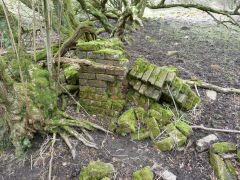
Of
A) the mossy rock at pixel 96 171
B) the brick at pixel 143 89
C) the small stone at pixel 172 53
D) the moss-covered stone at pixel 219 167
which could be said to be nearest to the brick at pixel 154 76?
the brick at pixel 143 89

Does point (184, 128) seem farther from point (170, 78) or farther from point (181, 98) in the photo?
point (170, 78)

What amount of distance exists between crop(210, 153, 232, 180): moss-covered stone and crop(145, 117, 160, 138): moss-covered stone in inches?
32.1

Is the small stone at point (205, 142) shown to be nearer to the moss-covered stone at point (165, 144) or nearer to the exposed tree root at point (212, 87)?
the moss-covered stone at point (165, 144)

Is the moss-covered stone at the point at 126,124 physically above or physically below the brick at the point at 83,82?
below

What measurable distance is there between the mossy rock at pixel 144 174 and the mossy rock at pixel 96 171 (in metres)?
0.29

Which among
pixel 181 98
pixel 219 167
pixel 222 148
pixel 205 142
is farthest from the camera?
pixel 181 98

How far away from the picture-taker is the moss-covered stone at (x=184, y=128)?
2.62 meters

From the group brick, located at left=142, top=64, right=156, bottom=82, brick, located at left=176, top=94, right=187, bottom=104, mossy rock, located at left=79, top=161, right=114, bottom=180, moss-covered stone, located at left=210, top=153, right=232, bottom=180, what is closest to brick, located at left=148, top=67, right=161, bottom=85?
brick, located at left=142, top=64, right=156, bottom=82

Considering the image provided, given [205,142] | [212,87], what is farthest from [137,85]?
[212,87]

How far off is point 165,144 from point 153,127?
1.03 ft

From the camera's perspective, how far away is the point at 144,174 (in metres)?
1.97

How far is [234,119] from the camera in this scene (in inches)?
124

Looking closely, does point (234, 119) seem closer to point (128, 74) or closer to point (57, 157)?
point (128, 74)

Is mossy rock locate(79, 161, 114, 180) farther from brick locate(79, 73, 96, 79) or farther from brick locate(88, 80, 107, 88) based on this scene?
brick locate(79, 73, 96, 79)
